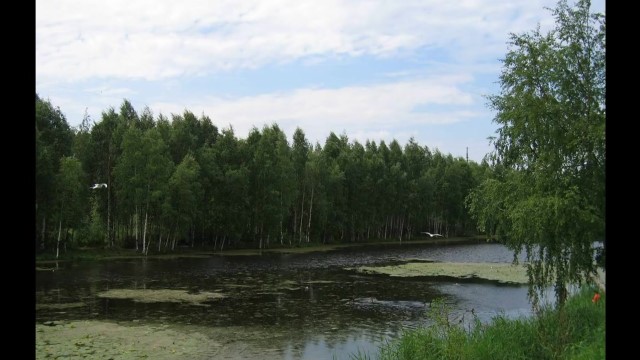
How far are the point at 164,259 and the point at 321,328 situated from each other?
1270 inches

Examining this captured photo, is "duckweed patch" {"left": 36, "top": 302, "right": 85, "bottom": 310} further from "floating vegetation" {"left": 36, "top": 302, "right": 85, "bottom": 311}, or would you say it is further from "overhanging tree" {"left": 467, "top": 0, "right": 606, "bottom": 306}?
"overhanging tree" {"left": 467, "top": 0, "right": 606, "bottom": 306}

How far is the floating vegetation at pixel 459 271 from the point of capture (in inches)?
1473

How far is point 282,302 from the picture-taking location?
2634cm

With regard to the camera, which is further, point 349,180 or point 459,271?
point 349,180

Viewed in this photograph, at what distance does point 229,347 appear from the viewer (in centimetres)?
1736

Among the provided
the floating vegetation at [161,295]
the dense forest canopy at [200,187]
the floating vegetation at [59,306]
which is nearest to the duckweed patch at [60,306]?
the floating vegetation at [59,306]

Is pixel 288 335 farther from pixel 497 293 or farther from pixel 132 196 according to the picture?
pixel 132 196

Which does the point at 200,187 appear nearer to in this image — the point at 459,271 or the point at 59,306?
the point at 459,271

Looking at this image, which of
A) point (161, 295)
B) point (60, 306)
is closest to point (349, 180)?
point (161, 295)

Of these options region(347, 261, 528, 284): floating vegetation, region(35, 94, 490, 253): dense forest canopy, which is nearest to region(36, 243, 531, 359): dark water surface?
region(347, 261, 528, 284): floating vegetation

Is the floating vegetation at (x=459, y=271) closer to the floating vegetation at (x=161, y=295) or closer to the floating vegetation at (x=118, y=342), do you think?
the floating vegetation at (x=161, y=295)

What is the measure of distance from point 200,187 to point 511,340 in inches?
1849

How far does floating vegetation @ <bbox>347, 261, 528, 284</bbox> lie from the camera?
3741cm

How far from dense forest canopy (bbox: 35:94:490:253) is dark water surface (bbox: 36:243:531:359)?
10444 millimetres
